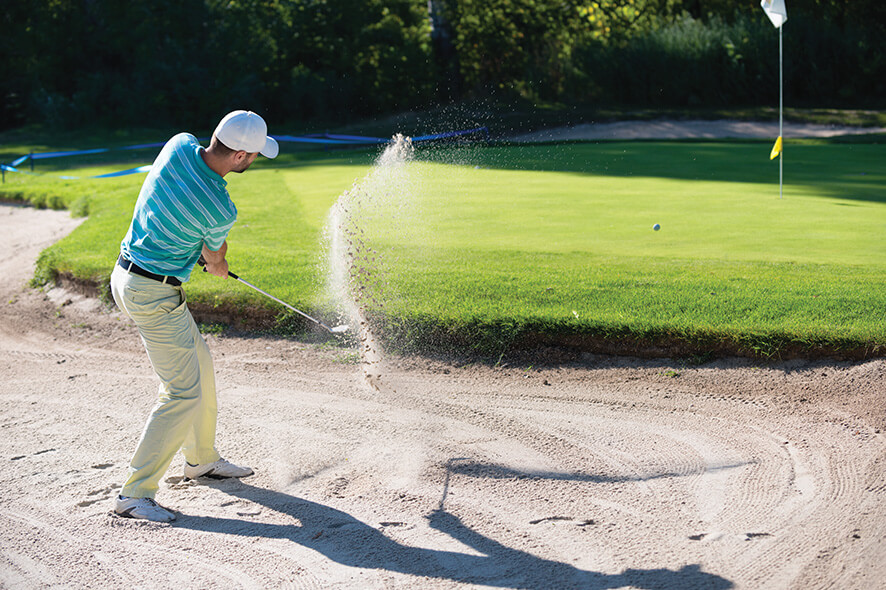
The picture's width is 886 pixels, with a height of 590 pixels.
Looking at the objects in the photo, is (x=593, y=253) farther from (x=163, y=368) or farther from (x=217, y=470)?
(x=163, y=368)

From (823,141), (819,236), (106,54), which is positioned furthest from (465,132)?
(106,54)

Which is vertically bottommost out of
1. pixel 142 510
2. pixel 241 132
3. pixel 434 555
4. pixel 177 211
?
pixel 434 555

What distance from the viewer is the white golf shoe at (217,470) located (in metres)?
4.76

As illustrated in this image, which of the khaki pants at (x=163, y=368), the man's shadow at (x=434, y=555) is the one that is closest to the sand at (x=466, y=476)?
the man's shadow at (x=434, y=555)

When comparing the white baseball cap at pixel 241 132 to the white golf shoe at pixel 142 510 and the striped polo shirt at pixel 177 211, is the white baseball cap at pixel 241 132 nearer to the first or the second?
the striped polo shirt at pixel 177 211

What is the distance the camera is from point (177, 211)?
4.09 meters

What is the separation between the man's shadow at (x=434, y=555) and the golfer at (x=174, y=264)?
→ 1.31 feet

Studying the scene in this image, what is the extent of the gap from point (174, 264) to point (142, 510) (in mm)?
1269

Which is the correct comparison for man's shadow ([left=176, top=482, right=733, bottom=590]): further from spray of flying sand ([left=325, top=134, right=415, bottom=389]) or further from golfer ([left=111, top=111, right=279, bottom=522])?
spray of flying sand ([left=325, top=134, right=415, bottom=389])

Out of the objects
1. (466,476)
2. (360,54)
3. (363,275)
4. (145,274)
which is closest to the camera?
(145,274)

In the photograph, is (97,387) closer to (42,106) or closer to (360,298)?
(360,298)

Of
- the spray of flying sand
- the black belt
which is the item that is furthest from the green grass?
the black belt

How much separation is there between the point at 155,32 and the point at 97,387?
28188mm

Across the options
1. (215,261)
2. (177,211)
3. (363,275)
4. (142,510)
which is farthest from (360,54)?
(142,510)
